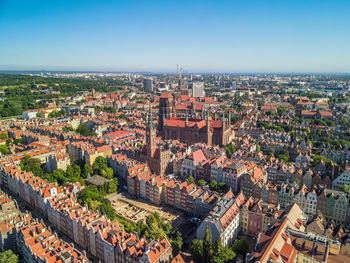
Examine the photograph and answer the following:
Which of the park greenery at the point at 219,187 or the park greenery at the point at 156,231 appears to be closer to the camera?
the park greenery at the point at 156,231

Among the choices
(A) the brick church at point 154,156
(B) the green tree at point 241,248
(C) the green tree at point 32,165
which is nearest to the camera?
(B) the green tree at point 241,248

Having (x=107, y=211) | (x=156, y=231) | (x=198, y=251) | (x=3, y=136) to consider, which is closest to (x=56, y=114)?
(x=3, y=136)

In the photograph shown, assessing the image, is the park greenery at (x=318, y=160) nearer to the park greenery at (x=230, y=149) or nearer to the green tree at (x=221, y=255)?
the park greenery at (x=230, y=149)

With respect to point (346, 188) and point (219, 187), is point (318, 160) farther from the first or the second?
point (219, 187)

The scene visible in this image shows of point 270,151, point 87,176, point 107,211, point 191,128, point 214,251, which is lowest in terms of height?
A: point 87,176

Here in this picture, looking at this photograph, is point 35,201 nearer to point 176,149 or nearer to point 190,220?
point 190,220

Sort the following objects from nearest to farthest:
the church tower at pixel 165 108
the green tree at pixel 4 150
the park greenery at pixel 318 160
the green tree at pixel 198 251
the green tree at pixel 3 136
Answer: the green tree at pixel 198 251 → the park greenery at pixel 318 160 → the green tree at pixel 4 150 → the green tree at pixel 3 136 → the church tower at pixel 165 108

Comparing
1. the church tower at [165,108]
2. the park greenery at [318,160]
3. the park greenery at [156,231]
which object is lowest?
the park greenery at [156,231]

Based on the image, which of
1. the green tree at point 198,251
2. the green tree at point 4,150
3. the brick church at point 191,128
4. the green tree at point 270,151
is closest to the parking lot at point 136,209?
the green tree at point 198,251

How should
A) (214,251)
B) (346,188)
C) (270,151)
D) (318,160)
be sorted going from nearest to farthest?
1. (214,251)
2. (346,188)
3. (318,160)
4. (270,151)
